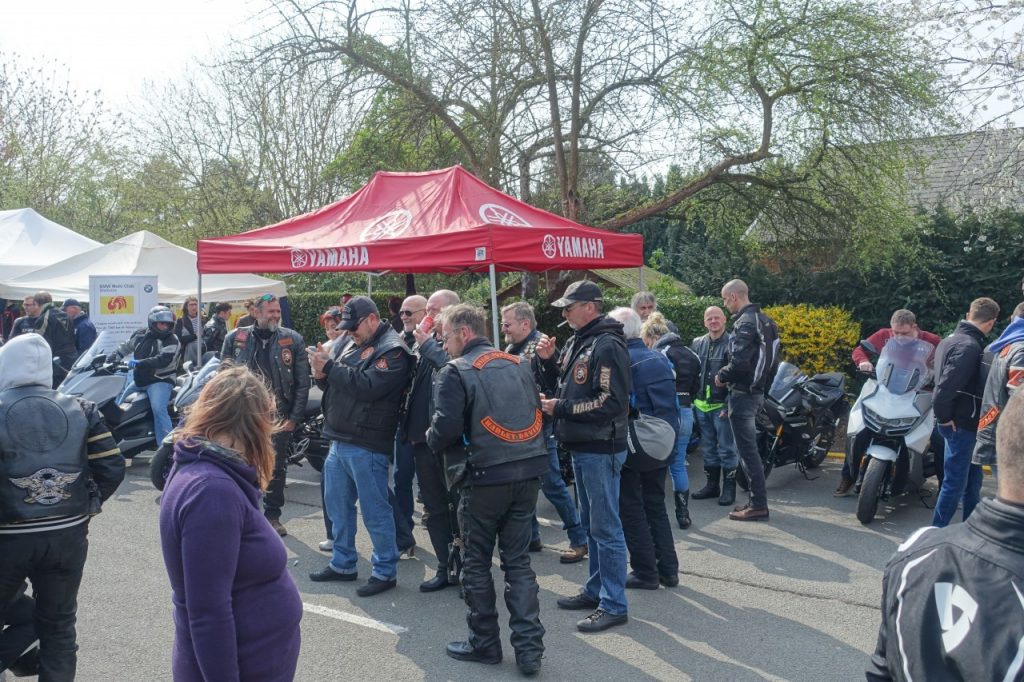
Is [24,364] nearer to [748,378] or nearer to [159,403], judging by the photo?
[748,378]

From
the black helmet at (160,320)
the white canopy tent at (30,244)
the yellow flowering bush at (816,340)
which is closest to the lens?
the black helmet at (160,320)

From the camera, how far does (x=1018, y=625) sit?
155cm

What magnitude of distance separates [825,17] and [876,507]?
6.93 meters

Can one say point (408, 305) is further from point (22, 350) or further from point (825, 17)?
point (825, 17)

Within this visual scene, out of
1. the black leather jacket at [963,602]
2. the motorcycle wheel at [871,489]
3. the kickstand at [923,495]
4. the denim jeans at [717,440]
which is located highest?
the black leather jacket at [963,602]

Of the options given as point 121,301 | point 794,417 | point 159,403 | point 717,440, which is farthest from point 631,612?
point 121,301

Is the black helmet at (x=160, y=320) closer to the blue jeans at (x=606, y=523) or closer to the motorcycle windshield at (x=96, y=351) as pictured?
the motorcycle windshield at (x=96, y=351)

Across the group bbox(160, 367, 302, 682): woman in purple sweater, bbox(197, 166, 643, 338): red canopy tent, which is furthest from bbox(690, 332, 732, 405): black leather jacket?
bbox(160, 367, 302, 682): woman in purple sweater

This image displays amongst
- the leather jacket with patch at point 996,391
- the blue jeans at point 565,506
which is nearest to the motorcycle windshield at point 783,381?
the leather jacket with patch at point 996,391

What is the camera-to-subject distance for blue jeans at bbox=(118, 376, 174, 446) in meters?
9.12

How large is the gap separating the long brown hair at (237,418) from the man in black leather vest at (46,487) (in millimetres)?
1352

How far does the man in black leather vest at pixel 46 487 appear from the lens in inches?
141

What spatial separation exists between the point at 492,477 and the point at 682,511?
9.94 feet

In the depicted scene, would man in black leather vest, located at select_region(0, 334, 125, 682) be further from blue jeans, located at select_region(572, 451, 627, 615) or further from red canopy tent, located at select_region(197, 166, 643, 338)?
red canopy tent, located at select_region(197, 166, 643, 338)
